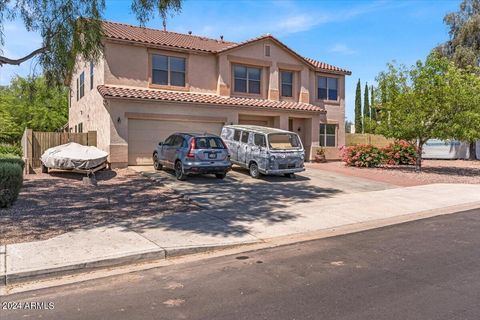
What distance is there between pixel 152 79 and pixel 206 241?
13.9 metres

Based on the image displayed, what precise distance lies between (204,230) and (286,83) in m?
17.1

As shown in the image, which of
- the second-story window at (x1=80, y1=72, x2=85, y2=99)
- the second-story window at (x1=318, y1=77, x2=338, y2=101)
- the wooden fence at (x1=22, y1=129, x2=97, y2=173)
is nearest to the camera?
the wooden fence at (x1=22, y1=129, x2=97, y2=173)

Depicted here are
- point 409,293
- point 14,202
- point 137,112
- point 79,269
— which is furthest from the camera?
point 137,112

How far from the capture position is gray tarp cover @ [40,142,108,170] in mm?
15398

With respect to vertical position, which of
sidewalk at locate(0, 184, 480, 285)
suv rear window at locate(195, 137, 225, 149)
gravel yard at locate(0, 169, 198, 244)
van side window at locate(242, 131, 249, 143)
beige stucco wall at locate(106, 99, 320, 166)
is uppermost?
beige stucco wall at locate(106, 99, 320, 166)

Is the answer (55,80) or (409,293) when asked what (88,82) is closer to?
(55,80)

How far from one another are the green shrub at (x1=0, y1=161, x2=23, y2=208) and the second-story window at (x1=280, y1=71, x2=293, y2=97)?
16574 millimetres

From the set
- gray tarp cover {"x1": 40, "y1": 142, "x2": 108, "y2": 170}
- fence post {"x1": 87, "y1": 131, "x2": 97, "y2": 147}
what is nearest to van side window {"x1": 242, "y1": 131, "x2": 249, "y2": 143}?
gray tarp cover {"x1": 40, "y1": 142, "x2": 108, "y2": 170}

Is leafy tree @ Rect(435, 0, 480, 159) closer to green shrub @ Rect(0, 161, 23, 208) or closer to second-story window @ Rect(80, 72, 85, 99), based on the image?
second-story window @ Rect(80, 72, 85, 99)

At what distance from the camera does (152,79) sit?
20.0 m

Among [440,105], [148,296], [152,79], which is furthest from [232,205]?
[440,105]

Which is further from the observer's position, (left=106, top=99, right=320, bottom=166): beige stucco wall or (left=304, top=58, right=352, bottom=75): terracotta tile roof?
(left=304, top=58, right=352, bottom=75): terracotta tile roof

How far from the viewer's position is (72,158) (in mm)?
15414

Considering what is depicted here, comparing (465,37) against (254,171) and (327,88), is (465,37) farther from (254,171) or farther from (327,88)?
(254,171)
